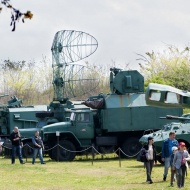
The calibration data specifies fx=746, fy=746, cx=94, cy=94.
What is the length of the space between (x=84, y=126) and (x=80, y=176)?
A: 942cm

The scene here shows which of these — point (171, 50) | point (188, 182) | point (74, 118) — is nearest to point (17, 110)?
point (74, 118)

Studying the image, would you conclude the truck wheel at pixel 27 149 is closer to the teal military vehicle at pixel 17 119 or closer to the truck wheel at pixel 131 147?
the teal military vehicle at pixel 17 119

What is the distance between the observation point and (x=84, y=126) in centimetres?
3350

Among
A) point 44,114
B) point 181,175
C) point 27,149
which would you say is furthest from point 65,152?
point 181,175

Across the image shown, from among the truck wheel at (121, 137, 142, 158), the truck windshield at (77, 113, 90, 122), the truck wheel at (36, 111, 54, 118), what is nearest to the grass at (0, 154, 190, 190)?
the truck wheel at (121, 137, 142, 158)

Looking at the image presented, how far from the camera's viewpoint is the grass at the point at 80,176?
2044 cm

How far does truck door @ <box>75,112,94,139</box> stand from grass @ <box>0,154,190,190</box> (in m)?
1.78

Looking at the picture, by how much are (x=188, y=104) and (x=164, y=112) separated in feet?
62.4

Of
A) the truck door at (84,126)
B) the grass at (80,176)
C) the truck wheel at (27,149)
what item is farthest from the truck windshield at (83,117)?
the truck wheel at (27,149)

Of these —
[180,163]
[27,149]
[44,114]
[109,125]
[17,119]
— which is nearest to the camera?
[180,163]

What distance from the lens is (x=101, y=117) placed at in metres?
33.7

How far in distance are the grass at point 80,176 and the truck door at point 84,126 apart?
1.78m

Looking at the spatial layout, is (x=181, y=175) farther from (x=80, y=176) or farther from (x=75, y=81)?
(x=75, y=81)

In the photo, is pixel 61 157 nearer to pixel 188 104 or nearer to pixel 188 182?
pixel 188 182
